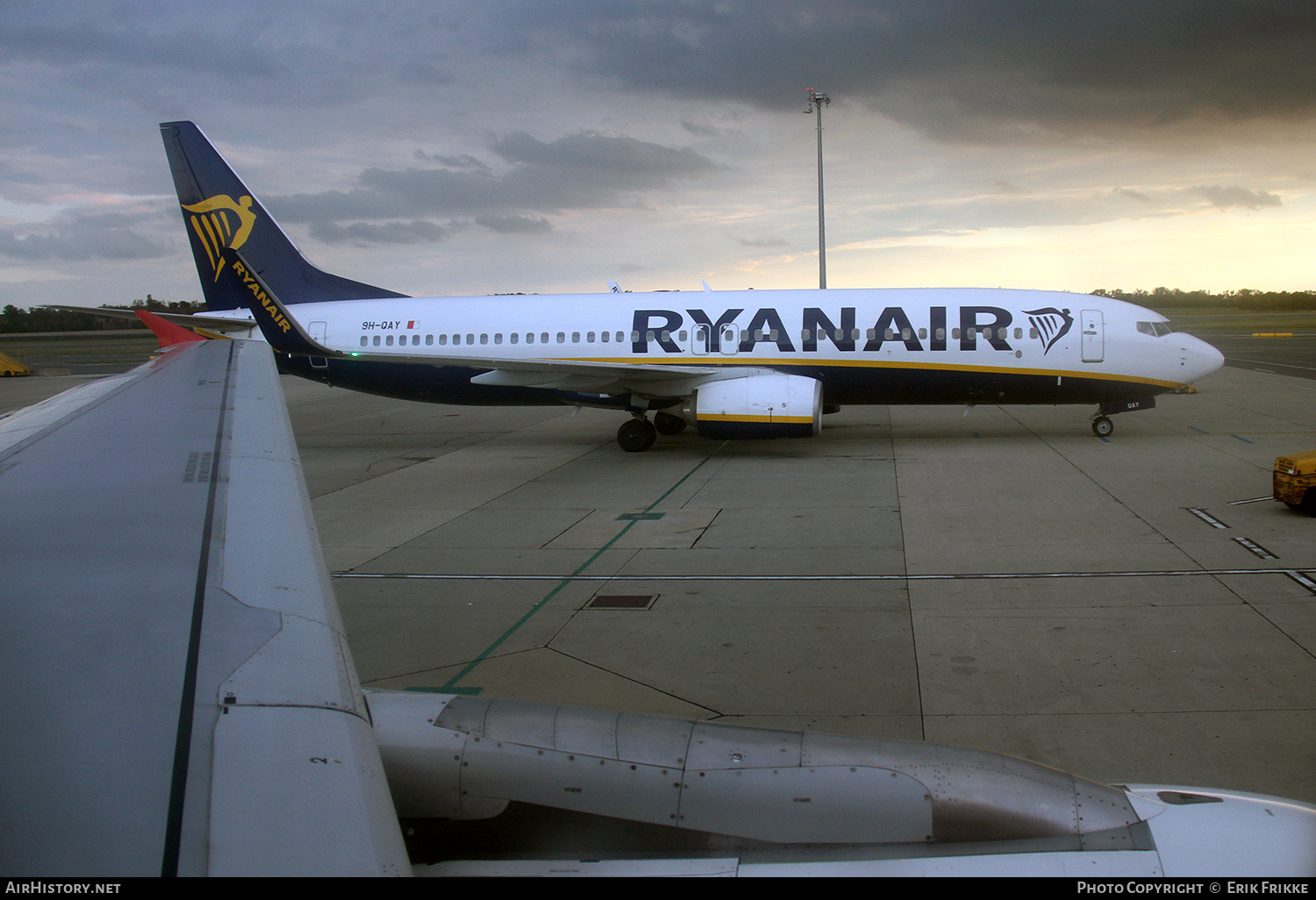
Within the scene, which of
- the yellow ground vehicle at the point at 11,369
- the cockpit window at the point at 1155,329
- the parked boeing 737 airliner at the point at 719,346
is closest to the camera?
the parked boeing 737 airliner at the point at 719,346

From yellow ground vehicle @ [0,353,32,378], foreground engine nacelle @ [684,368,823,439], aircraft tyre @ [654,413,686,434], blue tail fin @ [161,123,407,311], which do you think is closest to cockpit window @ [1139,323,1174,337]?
foreground engine nacelle @ [684,368,823,439]

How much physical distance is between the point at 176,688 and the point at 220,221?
20270 mm

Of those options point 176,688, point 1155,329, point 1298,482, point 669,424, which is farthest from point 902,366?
point 176,688

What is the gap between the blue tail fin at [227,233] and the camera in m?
18.8

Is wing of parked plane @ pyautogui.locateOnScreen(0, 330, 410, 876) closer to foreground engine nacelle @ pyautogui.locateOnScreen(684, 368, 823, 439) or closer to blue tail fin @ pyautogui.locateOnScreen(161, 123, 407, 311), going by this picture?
foreground engine nacelle @ pyautogui.locateOnScreen(684, 368, 823, 439)

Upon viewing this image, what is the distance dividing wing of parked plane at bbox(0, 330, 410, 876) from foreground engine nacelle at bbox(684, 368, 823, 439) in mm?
12991

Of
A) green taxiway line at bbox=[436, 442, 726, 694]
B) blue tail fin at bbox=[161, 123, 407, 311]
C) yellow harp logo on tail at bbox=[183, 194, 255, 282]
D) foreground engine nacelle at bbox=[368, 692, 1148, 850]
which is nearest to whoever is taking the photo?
foreground engine nacelle at bbox=[368, 692, 1148, 850]

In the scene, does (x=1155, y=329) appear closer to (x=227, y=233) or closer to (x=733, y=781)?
(x=733, y=781)

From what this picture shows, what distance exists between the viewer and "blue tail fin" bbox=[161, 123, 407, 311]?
1881 centimetres

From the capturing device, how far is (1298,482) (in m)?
11.0

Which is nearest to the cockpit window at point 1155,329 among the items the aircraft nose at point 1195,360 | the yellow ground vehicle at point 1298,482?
the aircraft nose at point 1195,360

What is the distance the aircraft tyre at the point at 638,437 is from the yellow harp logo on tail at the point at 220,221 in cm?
964

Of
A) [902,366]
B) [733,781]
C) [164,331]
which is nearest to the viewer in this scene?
[733,781]

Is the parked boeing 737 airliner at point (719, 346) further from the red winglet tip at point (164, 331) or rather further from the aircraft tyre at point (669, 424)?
the red winglet tip at point (164, 331)
